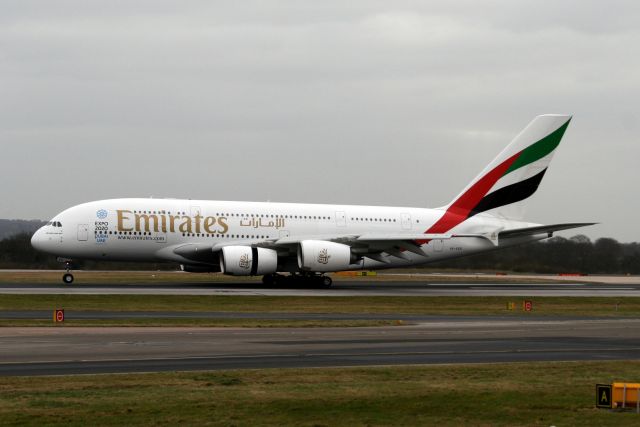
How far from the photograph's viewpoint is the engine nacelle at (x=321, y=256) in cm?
5491

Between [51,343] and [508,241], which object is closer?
[51,343]

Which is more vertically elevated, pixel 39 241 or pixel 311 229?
pixel 311 229

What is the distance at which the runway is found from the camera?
23.2 metres

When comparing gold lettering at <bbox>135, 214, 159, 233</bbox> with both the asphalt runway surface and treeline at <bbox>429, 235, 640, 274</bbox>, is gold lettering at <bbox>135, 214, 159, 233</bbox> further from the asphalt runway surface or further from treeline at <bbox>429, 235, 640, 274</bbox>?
treeline at <bbox>429, 235, 640, 274</bbox>

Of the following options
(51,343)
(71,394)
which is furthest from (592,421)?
(51,343)

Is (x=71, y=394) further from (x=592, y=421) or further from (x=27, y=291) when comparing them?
(x=27, y=291)

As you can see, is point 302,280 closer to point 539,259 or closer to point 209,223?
point 209,223

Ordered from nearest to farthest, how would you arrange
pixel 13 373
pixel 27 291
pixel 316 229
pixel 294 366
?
pixel 13 373, pixel 294 366, pixel 27 291, pixel 316 229

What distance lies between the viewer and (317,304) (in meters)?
46.5

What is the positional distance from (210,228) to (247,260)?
3616mm

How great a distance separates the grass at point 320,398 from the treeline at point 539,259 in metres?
68.0

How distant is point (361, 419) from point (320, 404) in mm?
1462

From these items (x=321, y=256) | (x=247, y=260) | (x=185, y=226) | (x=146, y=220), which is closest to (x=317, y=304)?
(x=247, y=260)

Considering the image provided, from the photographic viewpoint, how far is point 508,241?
6066cm
